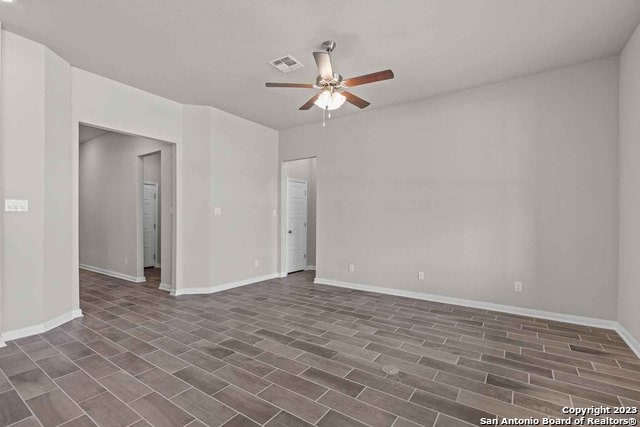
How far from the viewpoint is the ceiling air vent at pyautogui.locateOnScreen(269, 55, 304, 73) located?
134 inches

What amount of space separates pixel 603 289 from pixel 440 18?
3.41 m

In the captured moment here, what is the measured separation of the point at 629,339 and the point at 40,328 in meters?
5.89

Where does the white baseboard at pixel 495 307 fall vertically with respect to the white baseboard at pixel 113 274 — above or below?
below

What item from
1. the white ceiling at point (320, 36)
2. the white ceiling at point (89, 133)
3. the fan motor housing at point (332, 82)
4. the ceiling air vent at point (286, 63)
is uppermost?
the white ceiling at point (320, 36)

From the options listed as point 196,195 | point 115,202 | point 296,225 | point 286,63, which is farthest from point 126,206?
point 286,63

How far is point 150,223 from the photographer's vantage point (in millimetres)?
7285

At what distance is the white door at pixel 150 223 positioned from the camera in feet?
23.6

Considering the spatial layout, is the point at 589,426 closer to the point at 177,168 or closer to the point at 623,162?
the point at 623,162

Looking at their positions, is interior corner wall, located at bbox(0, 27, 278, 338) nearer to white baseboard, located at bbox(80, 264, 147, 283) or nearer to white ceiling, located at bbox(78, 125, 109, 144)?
white baseboard, located at bbox(80, 264, 147, 283)

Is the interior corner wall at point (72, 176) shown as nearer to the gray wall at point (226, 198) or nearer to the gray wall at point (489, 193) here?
the gray wall at point (226, 198)

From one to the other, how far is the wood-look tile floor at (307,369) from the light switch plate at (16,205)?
4.22 feet

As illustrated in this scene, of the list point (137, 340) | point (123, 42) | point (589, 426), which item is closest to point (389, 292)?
point (589, 426)

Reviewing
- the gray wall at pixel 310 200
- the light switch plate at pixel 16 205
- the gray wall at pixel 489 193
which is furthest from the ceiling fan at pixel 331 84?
the gray wall at pixel 310 200

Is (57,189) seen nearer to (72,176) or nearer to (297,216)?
(72,176)
